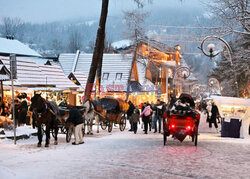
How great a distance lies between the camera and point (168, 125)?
15.6 m

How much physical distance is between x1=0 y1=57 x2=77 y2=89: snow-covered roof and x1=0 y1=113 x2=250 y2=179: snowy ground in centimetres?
1318

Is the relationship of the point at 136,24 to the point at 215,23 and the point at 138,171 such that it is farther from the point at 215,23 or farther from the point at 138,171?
the point at 138,171

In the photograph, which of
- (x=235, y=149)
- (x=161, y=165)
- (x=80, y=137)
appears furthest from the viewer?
(x=80, y=137)

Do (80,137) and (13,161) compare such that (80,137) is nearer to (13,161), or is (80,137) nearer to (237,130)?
(13,161)

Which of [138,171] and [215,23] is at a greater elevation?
[215,23]

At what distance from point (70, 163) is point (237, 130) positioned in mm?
12421

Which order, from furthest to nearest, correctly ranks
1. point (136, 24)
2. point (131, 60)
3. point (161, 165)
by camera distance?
point (131, 60) → point (136, 24) → point (161, 165)

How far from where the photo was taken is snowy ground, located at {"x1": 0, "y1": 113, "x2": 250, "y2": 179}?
9.55 metres

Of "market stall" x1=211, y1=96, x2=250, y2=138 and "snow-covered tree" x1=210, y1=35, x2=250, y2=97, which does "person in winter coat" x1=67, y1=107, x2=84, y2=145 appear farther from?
"snow-covered tree" x1=210, y1=35, x2=250, y2=97

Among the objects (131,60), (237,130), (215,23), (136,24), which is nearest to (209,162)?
(215,23)

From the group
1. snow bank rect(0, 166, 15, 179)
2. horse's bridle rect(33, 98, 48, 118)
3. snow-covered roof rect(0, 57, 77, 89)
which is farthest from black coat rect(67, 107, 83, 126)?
snow-covered roof rect(0, 57, 77, 89)

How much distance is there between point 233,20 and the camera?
1730 centimetres

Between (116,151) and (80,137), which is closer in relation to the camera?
(116,151)

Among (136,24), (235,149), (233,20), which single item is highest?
(136,24)
